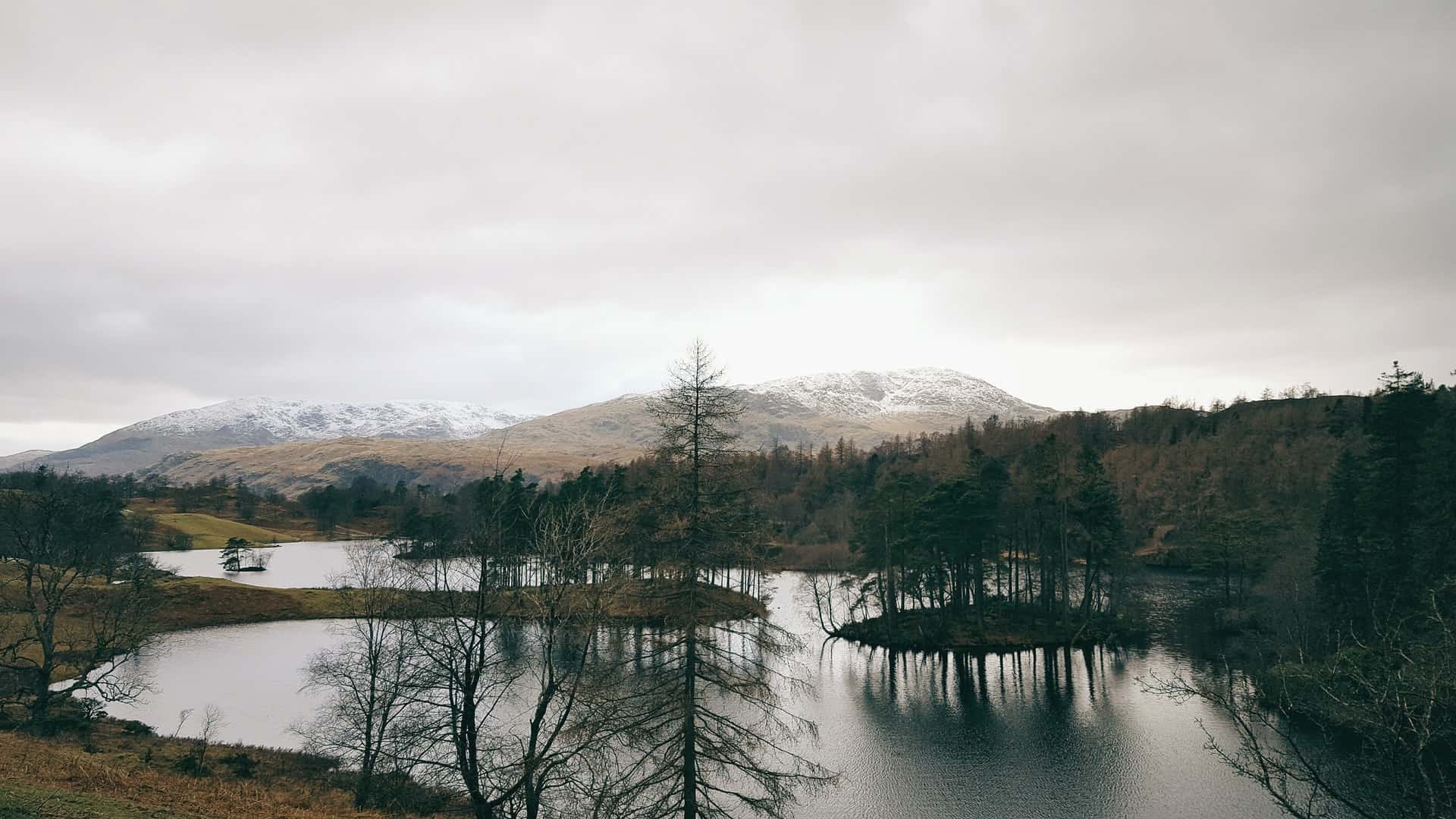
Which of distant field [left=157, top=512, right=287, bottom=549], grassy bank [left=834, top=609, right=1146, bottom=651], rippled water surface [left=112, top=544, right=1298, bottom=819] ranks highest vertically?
distant field [left=157, top=512, right=287, bottom=549]

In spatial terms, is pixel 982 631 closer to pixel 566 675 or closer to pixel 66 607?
pixel 566 675

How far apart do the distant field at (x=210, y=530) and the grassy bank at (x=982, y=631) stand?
137 m

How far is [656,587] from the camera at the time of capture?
2498 centimetres

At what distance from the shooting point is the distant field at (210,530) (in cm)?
14388

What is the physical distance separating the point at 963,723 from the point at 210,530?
546ft

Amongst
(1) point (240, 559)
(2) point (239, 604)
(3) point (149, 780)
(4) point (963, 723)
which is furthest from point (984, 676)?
(1) point (240, 559)

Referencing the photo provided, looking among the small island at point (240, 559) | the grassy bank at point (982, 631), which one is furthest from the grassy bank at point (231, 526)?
the grassy bank at point (982, 631)

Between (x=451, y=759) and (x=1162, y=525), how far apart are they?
434 feet

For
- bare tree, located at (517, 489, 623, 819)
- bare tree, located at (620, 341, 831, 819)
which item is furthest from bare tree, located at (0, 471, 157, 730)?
bare tree, located at (620, 341, 831, 819)

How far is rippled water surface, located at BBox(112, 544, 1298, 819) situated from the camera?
34062 millimetres

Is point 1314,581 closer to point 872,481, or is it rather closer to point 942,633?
point 942,633

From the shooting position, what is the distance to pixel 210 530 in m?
154

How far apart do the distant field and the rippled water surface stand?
87174 mm

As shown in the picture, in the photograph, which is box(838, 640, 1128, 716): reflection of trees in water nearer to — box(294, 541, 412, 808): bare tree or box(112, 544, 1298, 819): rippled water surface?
box(112, 544, 1298, 819): rippled water surface
